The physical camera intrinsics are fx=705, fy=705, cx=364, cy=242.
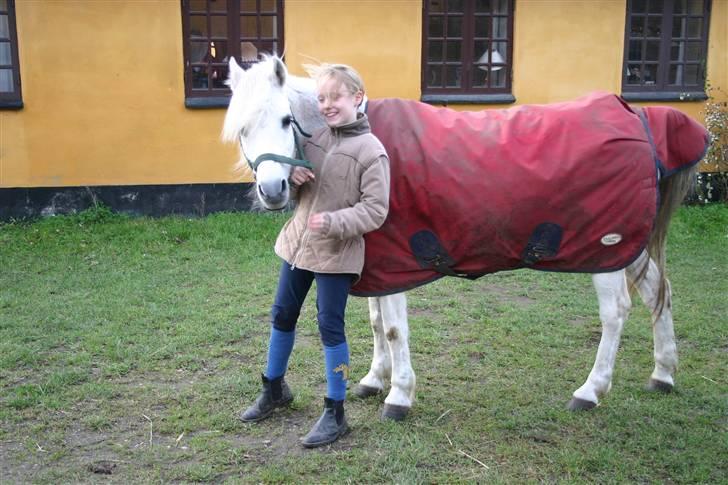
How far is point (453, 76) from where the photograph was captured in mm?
9359

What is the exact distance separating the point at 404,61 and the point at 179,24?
282 cm

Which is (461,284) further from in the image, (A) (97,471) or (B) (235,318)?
(A) (97,471)

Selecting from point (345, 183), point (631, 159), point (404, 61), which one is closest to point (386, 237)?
point (345, 183)

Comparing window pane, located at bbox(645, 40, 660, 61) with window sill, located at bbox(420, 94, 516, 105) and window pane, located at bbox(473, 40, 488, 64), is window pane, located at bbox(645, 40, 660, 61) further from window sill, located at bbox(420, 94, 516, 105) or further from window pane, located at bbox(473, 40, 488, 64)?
window pane, located at bbox(473, 40, 488, 64)

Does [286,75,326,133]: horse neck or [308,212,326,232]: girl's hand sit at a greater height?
[286,75,326,133]: horse neck

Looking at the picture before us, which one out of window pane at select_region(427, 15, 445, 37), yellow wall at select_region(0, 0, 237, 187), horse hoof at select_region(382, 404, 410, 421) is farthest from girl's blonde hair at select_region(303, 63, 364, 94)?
window pane at select_region(427, 15, 445, 37)

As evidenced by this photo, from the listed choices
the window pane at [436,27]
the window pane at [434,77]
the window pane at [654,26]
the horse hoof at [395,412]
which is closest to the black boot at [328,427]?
the horse hoof at [395,412]

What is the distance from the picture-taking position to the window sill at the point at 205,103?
28.3 ft

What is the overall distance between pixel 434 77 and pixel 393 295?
633 centimetres

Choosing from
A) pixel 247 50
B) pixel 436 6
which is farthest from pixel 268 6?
pixel 436 6

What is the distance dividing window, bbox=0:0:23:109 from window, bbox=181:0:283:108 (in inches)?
77.6

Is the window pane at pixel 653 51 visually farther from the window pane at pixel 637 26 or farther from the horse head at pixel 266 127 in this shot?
the horse head at pixel 266 127

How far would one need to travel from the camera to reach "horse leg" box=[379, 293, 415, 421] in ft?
11.5

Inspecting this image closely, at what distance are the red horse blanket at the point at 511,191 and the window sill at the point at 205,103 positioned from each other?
561cm
